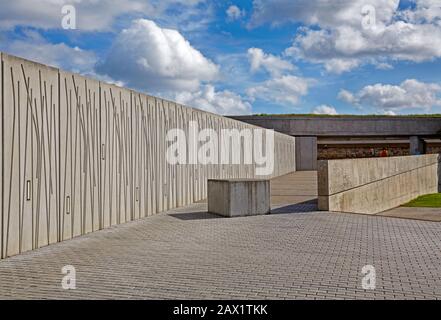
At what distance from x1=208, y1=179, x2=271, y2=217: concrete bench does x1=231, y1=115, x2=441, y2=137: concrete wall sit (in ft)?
103

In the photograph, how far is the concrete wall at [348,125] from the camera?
146 feet

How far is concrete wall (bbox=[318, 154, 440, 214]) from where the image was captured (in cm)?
1348

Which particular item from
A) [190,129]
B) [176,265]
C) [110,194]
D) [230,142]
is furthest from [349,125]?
[176,265]

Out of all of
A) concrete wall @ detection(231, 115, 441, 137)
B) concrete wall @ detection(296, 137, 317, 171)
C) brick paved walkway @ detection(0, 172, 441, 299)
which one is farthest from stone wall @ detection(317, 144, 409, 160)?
brick paved walkway @ detection(0, 172, 441, 299)

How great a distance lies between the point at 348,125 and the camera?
46281mm

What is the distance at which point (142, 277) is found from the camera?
612 centimetres

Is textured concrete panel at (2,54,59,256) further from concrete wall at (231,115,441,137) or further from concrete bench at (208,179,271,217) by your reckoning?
concrete wall at (231,115,441,137)

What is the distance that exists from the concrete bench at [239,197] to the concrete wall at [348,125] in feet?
103

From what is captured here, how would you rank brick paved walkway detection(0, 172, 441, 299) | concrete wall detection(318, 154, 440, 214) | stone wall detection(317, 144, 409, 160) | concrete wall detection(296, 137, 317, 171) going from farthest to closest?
stone wall detection(317, 144, 409, 160) < concrete wall detection(296, 137, 317, 171) < concrete wall detection(318, 154, 440, 214) < brick paved walkway detection(0, 172, 441, 299)

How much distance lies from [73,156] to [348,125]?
40.1 metres

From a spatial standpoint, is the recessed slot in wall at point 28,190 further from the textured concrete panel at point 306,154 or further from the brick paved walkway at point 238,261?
the textured concrete panel at point 306,154

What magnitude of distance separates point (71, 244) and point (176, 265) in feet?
9.24

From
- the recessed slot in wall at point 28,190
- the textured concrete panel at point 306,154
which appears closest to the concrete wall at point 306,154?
the textured concrete panel at point 306,154

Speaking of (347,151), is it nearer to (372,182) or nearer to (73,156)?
(372,182)
